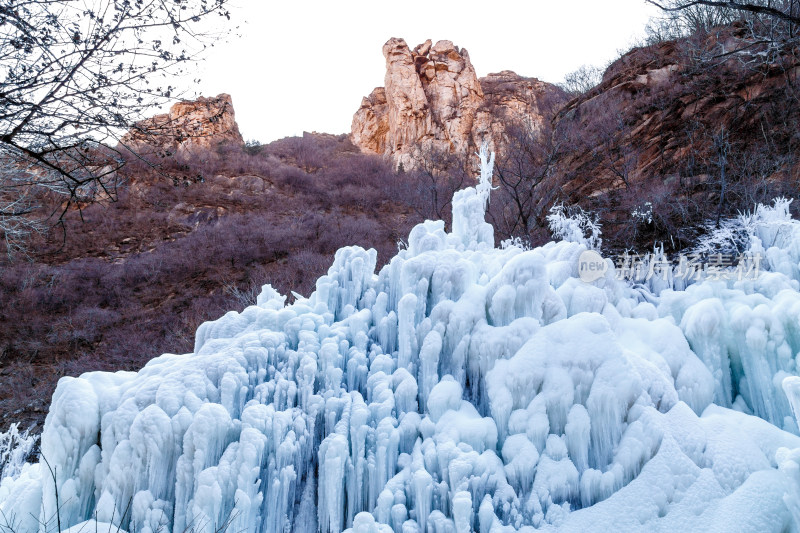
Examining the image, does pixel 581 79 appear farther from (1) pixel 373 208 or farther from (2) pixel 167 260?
(2) pixel 167 260

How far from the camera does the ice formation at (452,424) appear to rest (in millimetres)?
3354

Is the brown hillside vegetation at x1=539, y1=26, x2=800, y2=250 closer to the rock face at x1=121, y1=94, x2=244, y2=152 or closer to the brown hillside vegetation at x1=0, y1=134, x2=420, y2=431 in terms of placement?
the brown hillside vegetation at x1=0, y1=134, x2=420, y2=431

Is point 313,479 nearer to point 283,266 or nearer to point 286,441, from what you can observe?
point 286,441

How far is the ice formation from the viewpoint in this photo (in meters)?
3.35

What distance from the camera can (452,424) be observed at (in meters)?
3.88

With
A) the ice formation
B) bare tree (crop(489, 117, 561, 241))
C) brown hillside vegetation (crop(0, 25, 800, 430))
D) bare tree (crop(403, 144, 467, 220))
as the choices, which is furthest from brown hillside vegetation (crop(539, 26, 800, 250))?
the ice formation

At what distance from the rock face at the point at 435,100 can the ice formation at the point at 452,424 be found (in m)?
25.3

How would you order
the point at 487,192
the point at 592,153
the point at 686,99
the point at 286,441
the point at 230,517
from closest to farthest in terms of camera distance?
the point at 230,517, the point at 286,441, the point at 487,192, the point at 686,99, the point at 592,153

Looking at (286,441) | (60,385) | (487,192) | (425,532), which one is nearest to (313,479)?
(286,441)

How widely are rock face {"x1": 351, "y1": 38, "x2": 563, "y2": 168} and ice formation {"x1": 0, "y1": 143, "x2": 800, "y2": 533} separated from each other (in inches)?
997

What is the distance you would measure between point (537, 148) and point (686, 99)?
14.8ft

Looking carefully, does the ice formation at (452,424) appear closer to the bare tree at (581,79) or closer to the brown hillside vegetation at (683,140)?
the brown hillside vegetation at (683,140)

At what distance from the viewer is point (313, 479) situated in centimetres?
380

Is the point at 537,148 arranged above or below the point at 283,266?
above
